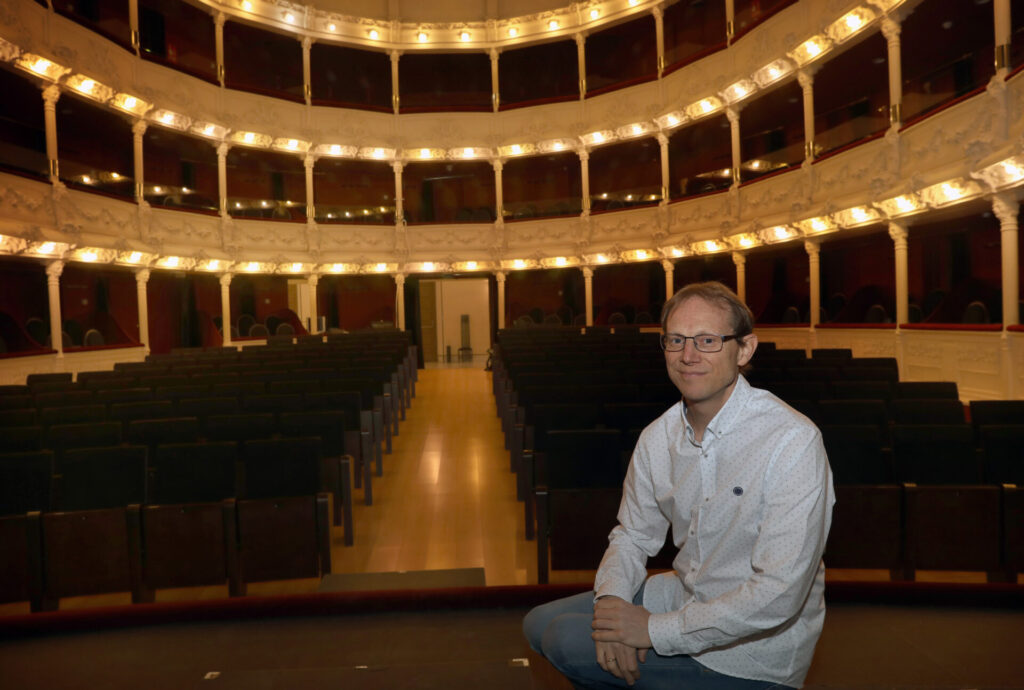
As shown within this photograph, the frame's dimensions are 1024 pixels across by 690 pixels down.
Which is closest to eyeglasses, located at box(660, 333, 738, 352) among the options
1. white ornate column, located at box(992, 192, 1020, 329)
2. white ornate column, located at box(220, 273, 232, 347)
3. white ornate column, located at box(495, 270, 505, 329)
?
white ornate column, located at box(992, 192, 1020, 329)

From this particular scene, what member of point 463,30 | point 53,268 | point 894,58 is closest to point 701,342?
point 894,58

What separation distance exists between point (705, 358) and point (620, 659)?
→ 0.73m

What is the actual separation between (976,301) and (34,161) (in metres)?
16.9

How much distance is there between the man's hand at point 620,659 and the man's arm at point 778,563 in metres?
0.07

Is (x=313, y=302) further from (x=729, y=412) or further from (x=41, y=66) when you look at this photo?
(x=729, y=412)

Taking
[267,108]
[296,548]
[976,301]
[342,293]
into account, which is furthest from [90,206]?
[976,301]

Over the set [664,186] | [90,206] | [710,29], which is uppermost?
[710,29]

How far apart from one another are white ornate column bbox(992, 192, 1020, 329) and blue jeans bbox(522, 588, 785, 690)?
794 centimetres

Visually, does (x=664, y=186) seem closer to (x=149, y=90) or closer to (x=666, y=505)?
(x=149, y=90)

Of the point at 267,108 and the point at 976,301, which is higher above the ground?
the point at 267,108

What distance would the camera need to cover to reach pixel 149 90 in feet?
45.8

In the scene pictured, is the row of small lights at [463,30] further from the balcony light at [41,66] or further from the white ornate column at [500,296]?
the balcony light at [41,66]

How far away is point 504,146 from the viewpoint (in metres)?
19.3

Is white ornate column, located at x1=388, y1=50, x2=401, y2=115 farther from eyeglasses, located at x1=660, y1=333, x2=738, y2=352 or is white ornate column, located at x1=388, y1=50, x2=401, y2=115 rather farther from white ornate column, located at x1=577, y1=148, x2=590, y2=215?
eyeglasses, located at x1=660, y1=333, x2=738, y2=352
